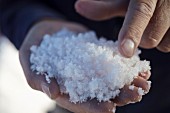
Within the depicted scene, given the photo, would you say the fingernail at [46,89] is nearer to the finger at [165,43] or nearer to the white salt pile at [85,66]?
the white salt pile at [85,66]

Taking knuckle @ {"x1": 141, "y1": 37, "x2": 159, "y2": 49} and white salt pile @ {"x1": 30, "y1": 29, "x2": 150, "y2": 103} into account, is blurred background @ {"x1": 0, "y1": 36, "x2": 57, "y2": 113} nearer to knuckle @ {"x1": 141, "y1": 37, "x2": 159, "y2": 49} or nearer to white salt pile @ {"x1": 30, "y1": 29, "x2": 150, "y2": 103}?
white salt pile @ {"x1": 30, "y1": 29, "x2": 150, "y2": 103}

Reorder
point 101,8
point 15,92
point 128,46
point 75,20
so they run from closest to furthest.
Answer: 1. point 128,46
2. point 101,8
3. point 75,20
4. point 15,92

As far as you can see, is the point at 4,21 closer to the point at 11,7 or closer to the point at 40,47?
the point at 11,7

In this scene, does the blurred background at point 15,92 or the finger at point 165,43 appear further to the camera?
the blurred background at point 15,92

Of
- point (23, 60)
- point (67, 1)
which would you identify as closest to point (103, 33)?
→ point (67, 1)

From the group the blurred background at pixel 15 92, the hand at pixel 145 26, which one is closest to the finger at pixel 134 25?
the hand at pixel 145 26

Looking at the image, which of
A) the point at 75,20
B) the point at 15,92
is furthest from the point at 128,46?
the point at 15,92

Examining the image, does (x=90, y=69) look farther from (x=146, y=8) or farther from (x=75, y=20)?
(x=75, y=20)
